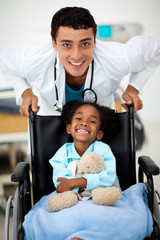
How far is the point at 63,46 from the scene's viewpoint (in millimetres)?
1725

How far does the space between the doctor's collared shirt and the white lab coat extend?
0.36 m

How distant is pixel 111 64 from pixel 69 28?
35 centimetres

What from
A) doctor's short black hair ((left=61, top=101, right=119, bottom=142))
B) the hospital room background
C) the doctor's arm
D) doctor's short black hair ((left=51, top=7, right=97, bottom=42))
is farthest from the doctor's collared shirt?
the hospital room background

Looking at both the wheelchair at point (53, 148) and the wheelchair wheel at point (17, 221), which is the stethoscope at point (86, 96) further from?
the wheelchair wheel at point (17, 221)

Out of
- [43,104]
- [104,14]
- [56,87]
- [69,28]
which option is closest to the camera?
[69,28]

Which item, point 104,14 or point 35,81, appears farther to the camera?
point 104,14

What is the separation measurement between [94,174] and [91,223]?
31cm

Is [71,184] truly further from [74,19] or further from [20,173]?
[74,19]

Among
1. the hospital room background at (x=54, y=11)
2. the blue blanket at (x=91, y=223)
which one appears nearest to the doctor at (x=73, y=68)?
the blue blanket at (x=91, y=223)

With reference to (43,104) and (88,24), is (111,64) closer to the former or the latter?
(88,24)

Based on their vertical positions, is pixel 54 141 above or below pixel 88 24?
below

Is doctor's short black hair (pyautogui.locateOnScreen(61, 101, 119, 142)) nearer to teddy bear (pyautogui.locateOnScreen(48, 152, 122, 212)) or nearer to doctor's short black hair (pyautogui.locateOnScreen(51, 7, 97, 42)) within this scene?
teddy bear (pyautogui.locateOnScreen(48, 152, 122, 212))

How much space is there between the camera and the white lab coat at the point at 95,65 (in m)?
1.87

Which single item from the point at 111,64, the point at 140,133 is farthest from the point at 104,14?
the point at 140,133
